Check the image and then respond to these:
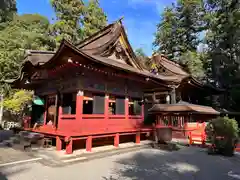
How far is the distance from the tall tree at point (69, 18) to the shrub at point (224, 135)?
19.0 meters

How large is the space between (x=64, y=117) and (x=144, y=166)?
4.50 m

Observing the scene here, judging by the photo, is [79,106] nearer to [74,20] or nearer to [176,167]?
[176,167]

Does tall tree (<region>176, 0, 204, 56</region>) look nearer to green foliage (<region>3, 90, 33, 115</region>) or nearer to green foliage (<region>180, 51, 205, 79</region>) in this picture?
green foliage (<region>180, 51, 205, 79</region>)

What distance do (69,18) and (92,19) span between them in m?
2.81

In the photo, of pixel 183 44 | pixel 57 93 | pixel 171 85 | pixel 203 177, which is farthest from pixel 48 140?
pixel 183 44

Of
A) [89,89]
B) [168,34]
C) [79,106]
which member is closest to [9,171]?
[79,106]

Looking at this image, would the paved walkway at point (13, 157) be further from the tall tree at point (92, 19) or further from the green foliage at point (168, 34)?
the green foliage at point (168, 34)

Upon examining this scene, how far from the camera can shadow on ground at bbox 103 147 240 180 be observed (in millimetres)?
5348

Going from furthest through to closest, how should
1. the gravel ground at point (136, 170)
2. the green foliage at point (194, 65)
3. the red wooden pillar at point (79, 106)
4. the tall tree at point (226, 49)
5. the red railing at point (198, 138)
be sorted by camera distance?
the green foliage at point (194, 65) < the tall tree at point (226, 49) < the red railing at point (198, 138) < the red wooden pillar at point (79, 106) < the gravel ground at point (136, 170)

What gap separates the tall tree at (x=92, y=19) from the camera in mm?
23188

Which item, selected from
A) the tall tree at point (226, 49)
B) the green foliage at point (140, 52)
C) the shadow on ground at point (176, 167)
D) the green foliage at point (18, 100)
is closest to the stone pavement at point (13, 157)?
the shadow on ground at point (176, 167)

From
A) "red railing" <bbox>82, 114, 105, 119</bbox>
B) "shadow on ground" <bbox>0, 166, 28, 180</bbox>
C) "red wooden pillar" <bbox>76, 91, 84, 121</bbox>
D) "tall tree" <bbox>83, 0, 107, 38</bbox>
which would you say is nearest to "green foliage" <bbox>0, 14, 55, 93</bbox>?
"tall tree" <bbox>83, 0, 107, 38</bbox>

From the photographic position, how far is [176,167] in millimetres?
6328

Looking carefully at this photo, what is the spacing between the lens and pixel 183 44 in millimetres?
27438
